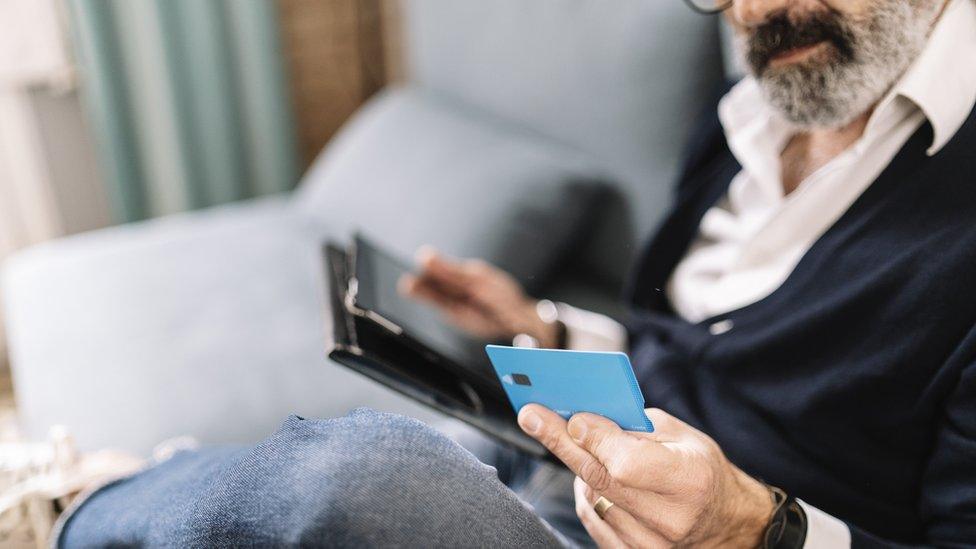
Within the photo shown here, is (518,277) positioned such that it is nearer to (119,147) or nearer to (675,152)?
(675,152)

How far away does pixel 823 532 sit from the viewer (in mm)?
574

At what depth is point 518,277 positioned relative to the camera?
118 cm

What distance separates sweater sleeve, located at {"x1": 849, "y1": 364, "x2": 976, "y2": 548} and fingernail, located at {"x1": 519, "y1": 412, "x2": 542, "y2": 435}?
0.27 m

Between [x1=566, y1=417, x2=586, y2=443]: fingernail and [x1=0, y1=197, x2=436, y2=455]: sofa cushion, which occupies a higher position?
[x1=566, y1=417, x2=586, y2=443]: fingernail

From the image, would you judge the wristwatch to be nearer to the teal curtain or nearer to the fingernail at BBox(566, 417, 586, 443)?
the fingernail at BBox(566, 417, 586, 443)

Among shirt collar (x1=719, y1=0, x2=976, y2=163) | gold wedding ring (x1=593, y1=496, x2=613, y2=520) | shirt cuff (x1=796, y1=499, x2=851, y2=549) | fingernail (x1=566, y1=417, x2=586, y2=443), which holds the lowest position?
shirt cuff (x1=796, y1=499, x2=851, y2=549)

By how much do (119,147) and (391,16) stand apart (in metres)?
0.79

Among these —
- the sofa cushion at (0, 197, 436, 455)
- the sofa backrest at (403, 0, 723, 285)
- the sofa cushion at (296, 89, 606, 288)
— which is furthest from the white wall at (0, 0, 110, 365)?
the sofa backrest at (403, 0, 723, 285)

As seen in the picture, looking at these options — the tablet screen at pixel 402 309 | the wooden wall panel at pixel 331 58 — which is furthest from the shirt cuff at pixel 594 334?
the wooden wall panel at pixel 331 58

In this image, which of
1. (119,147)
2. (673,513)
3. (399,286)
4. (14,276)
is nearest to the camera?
(673,513)

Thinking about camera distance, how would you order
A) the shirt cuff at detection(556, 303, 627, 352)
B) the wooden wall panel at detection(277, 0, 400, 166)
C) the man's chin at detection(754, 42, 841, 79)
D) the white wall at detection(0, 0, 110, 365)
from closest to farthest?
the man's chin at detection(754, 42, 841, 79), the shirt cuff at detection(556, 303, 627, 352), the white wall at detection(0, 0, 110, 365), the wooden wall panel at detection(277, 0, 400, 166)

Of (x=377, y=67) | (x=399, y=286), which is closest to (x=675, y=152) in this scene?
(x=399, y=286)

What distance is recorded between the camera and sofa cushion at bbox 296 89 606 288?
1.19 m

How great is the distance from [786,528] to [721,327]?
0.23m
